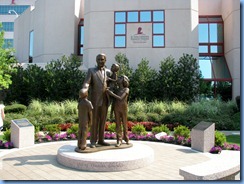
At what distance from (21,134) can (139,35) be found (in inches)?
605

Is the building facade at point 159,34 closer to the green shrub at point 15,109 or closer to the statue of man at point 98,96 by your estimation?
the green shrub at point 15,109

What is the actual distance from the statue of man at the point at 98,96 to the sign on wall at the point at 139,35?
15.2m

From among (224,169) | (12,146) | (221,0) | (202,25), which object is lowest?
(12,146)

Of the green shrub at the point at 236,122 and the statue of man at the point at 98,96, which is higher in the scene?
the statue of man at the point at 98,96

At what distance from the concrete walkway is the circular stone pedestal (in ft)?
0.46

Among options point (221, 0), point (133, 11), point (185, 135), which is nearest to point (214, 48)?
point (221, 0)

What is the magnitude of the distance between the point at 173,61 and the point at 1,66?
13286 millimetres

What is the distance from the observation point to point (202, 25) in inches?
986

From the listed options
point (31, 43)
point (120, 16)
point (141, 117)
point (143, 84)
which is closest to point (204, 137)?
point (141, 117)

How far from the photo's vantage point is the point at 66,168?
6.48m

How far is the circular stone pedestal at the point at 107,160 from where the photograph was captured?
20.5ft

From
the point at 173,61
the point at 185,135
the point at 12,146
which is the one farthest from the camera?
the point at 173,61

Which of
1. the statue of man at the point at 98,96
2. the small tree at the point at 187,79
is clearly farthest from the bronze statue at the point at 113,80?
the small tree at the point at 187,79

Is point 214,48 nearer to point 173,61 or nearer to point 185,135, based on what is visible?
point 173,61
